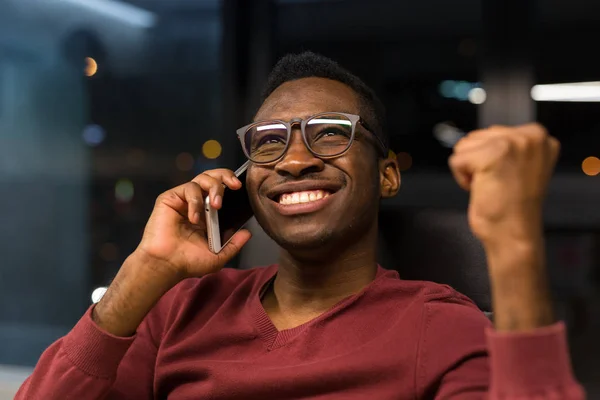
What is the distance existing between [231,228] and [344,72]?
421 mm

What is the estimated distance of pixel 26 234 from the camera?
245cm

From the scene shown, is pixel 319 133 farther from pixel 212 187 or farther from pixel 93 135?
pixel 93 135

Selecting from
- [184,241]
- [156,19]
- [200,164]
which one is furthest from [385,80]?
[184,241]

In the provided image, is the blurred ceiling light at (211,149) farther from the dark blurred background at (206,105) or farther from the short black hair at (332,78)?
the short black hair at (332,78)

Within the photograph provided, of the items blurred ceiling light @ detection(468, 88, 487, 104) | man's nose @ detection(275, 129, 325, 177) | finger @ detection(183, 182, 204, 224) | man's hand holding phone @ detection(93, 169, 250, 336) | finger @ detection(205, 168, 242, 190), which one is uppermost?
blurred ceiling light @ detection(468, 88, 487, 104)

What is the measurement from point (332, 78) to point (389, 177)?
0.25 meters

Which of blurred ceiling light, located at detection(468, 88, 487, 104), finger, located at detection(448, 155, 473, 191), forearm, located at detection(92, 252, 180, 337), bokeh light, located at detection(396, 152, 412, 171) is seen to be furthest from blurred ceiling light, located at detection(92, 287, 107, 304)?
blurred ceiling light, located at detection(468, 88, 487, 104)

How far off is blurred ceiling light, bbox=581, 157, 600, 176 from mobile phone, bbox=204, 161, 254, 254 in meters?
1.06

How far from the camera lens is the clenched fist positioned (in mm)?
806

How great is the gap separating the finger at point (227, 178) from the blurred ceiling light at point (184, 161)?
1008mm

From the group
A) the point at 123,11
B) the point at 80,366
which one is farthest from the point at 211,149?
the point at 80,366

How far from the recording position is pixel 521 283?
0.80 meters

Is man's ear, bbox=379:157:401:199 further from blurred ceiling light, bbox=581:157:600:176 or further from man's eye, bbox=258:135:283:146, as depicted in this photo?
blurred ceiling light, bbox=581:157:600:176

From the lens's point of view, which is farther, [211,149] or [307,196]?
[211,149]
